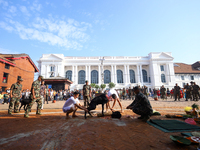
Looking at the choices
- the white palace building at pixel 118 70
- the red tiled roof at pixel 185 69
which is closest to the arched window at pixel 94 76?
the white palace building at pixel 118 70

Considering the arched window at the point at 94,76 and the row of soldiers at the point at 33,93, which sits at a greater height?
the arched window at the point at 94,76

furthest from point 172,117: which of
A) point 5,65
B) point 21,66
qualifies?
point 21,66

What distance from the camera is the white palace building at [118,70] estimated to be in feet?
142

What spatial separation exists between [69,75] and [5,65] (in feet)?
95.6

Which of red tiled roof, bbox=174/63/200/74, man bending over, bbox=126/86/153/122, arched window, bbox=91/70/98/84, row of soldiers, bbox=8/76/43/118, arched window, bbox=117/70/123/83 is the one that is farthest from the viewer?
arched window, bbox=117/70/123/83

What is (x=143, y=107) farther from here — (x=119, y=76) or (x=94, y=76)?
(x=119, y=76)

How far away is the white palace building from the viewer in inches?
1700

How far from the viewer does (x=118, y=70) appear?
4903 cm

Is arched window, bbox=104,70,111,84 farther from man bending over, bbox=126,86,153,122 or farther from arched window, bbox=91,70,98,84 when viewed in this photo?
man bending over, bbox=126,86,153,122

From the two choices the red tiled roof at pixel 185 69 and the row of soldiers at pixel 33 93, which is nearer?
the row of soldiers at pixel 33 93

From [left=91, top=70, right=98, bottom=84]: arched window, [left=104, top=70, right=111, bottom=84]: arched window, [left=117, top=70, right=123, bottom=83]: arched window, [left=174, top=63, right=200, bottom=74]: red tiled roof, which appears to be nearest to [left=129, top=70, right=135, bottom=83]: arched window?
[left=117, top=70, right=123, bottom=83]: arched window

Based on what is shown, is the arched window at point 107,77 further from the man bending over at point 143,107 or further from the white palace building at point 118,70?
the man bending over at point 143,107

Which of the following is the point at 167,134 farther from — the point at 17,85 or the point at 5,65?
the point at 5,65

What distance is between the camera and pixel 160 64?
45.5 meters
